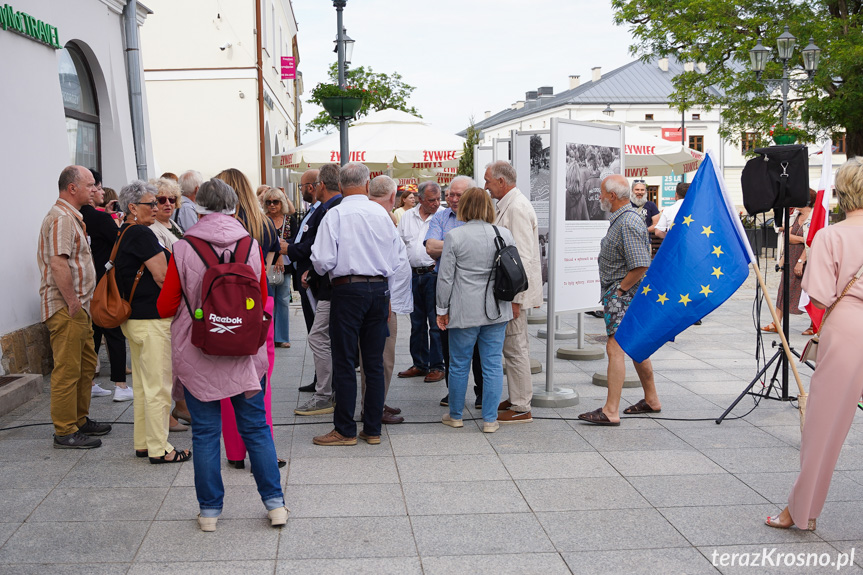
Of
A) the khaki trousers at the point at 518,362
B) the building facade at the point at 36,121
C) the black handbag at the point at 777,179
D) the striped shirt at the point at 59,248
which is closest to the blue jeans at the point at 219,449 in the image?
the striped shirt at the point at 59,248

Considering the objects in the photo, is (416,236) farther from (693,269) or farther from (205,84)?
(205,84)

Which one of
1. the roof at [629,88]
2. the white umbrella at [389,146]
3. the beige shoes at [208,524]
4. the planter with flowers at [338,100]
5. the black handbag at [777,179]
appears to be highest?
the roof at [629,88]

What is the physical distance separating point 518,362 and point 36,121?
18.5 feet

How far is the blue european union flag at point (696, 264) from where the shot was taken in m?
5.48

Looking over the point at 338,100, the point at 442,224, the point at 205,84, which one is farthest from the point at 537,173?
the point at 205,84

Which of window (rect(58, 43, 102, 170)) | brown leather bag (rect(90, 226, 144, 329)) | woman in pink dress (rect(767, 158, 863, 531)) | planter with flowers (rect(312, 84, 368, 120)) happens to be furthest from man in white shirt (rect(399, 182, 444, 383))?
planter with flowers (rect(312, 84, 368, 120))

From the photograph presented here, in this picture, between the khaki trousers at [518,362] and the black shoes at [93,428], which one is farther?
the khaki trousers at [518,362]

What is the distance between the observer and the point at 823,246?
398 centimetres

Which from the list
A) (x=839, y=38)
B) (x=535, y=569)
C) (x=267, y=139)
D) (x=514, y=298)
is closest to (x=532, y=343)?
(x=514, y=298)

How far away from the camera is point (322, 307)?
6.58 meters

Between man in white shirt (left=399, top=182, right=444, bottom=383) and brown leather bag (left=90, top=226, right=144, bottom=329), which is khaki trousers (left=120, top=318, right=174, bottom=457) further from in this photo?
man in white shirt (left=399, top=182, right=444, bottom=383)

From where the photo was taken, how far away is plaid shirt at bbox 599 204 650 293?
242 inches

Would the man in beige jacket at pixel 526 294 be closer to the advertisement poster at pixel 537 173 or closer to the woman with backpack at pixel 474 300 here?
the woman with backpack at pixel 474 300

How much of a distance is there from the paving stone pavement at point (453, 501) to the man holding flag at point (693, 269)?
2.82ft
